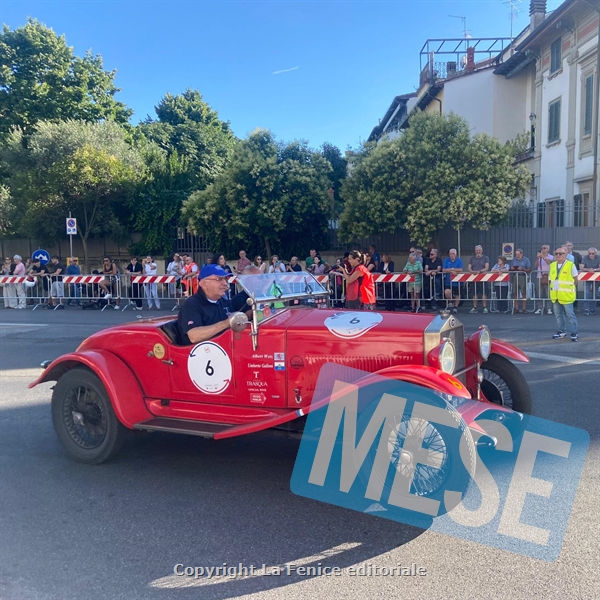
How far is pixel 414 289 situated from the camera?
15.1 meters

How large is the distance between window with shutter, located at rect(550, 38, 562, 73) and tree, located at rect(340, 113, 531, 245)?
19.4ft

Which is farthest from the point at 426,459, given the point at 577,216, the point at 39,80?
the point at 39,80

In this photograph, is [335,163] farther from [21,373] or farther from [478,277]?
[21,373]

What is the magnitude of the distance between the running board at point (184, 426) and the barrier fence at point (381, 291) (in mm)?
7161

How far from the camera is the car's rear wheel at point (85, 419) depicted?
491 cm

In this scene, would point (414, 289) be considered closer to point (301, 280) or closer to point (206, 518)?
point (301, 280)

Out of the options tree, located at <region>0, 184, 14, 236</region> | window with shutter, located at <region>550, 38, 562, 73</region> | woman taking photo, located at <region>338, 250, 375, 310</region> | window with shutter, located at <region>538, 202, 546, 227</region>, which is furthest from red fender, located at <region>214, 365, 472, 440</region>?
tree, located at <region>0, 184, 14, 236</region>

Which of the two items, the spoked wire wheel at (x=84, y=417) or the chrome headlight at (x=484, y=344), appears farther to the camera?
the spoked wire wheel at (x=84, y=417)

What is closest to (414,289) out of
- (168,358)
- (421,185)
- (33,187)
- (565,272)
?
(421,185)

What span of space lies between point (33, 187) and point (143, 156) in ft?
17.6

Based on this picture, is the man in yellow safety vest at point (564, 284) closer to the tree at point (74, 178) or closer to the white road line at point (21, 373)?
the white road line at point (21, 373)

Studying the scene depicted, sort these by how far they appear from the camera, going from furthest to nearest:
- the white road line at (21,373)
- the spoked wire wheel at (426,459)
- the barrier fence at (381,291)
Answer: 1. the barrier fence at (381,291)
2. the white road line at (21,373)
3. the spoked wire wheel at (426,459)

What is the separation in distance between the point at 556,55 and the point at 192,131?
25823mm

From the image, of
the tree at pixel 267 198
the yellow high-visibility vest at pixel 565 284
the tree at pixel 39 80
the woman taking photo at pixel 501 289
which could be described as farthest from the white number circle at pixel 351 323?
the tree at pixel 39 80
